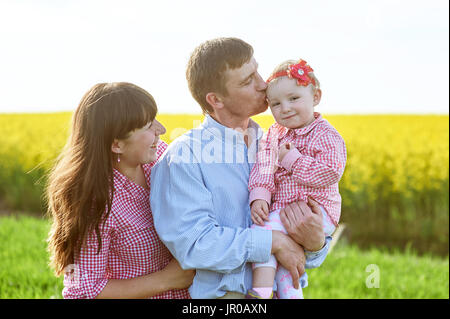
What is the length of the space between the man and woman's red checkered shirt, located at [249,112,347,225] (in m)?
0.08

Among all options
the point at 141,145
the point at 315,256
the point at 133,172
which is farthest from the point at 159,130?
the point at 315,256

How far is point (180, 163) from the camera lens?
100 inches

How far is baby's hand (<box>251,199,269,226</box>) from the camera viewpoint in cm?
254

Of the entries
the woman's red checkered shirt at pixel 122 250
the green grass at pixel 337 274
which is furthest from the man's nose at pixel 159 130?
the green grass at pixel 337 274

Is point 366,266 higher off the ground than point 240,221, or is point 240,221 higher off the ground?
point 240,221

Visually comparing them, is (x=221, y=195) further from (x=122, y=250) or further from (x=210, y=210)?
(x=122, y=250)

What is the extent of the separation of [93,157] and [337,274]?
3900mm

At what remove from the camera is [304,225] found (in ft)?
8.26

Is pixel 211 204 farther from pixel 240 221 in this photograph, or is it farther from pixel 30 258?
pixel 30 258

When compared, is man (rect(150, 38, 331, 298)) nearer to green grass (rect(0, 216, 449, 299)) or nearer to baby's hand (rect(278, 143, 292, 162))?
baby's hand (rect(278, 143, 292, 162))

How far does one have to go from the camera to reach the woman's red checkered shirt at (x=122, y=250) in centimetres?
255

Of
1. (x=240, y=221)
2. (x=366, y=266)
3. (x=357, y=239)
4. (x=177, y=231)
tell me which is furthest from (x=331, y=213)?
(x=357, y=239)
